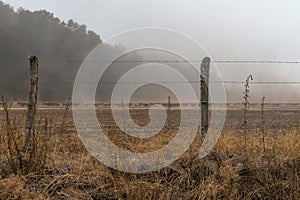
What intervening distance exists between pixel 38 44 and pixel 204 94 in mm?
74440

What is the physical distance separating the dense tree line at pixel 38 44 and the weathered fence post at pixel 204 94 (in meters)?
62.4

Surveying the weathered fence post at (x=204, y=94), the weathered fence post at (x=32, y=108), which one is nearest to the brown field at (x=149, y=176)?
the weathered fence post at (x=32, y=108)

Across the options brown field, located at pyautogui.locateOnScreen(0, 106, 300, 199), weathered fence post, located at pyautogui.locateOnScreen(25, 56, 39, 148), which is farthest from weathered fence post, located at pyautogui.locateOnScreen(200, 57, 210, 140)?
weathered fence post, located at pyautogui.locateOnScreen(25, 56, 39, 148)

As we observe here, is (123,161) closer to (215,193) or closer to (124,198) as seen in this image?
(124,198)

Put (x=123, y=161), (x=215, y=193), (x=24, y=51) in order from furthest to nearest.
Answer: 1. (x=24, y=51)
2. (x=123, y=161)
3. (x=215, y=193)

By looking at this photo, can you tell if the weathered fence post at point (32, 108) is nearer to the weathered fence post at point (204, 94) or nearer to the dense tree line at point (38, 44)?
the weathered fence post at point (204, 94)

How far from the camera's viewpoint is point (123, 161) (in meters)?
Result: 5.88

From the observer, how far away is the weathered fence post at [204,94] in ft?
22.3

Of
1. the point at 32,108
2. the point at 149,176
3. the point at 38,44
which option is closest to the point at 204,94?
the point at 149,176

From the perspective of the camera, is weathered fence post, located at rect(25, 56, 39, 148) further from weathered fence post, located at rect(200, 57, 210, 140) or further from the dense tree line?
the dense tree line

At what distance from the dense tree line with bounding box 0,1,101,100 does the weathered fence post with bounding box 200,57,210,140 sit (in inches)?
2458

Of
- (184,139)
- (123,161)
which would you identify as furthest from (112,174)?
(184,139)

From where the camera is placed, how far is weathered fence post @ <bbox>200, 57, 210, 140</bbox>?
6.79 meters

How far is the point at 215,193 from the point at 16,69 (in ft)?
229
